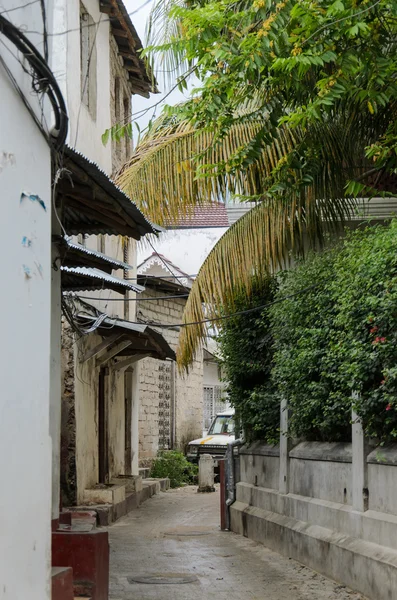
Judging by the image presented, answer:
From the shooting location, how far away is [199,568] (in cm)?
1216

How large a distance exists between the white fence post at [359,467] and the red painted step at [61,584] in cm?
396

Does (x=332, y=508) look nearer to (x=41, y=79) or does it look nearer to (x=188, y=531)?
(x=188, y=531)

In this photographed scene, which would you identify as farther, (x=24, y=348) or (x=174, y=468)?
(x=174, y=468)

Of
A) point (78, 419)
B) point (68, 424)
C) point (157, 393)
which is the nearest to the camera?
point (68, 424)

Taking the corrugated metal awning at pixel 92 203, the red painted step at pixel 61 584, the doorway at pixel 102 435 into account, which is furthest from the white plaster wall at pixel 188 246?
the red painted step at pixel 61 584

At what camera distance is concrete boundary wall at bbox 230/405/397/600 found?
9383 mm

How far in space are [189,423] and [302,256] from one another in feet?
59.5

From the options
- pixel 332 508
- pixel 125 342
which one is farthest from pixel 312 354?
pixel 125 342

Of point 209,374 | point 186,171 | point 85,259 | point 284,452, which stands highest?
point 186,171

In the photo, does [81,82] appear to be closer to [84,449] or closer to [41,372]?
[84,449]

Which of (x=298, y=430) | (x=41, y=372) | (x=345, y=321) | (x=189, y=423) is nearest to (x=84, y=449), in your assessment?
(x=298, y=430)

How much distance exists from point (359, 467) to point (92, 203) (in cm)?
410

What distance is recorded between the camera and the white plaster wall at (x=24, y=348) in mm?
5785

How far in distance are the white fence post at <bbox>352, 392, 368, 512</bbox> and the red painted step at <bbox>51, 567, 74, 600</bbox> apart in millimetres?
3957
